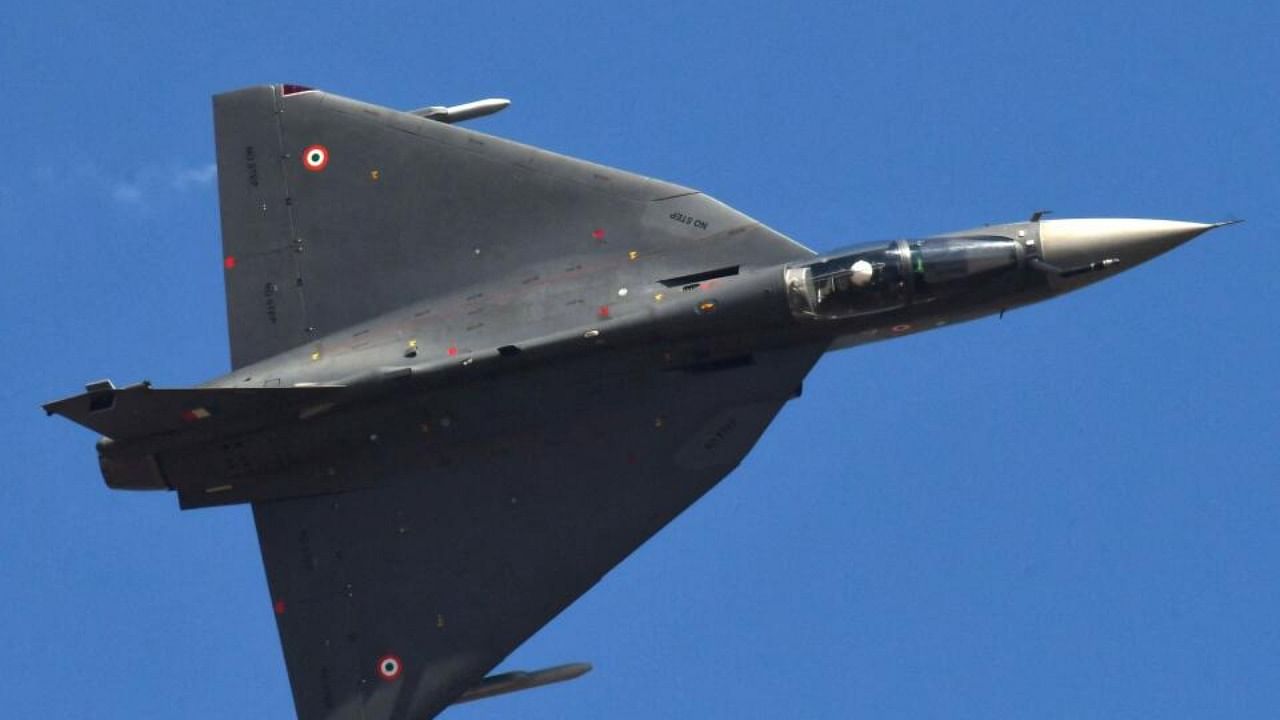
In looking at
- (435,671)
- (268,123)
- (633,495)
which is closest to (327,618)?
(435,671)

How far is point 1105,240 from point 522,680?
9.44 meters

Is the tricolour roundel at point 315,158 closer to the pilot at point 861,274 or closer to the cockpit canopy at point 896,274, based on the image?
the cockpit canopy at point 896,274

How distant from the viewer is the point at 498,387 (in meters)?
28.1

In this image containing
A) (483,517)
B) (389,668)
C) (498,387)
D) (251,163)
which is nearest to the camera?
(498,387)

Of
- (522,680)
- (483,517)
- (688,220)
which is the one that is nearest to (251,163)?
(483,517)

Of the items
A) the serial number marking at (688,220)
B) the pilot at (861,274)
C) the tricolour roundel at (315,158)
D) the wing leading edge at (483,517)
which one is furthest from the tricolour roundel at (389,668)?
the pilot at (861,274)

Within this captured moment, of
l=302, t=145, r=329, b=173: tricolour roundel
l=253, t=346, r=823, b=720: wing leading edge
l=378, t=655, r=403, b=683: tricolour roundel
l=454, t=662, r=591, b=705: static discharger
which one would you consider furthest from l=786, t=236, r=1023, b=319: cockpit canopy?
l=378, t=655, r=403, b=683: tricolour roundel

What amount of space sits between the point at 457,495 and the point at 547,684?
2.74 m

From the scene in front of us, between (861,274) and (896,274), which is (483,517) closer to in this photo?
(861,274)

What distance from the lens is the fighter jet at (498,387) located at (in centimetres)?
2767

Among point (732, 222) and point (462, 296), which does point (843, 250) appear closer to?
point (732, 222)

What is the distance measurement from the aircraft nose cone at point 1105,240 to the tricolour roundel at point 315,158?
9.70 m

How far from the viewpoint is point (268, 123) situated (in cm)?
2998

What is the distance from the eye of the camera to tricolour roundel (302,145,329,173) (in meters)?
29.6
